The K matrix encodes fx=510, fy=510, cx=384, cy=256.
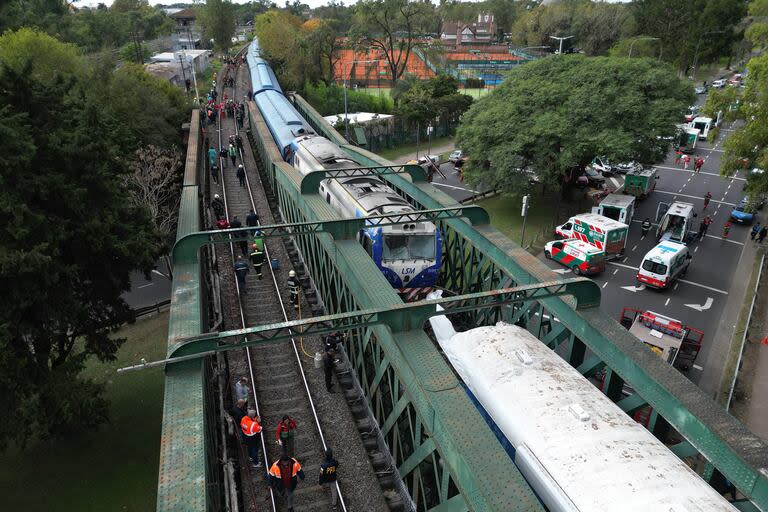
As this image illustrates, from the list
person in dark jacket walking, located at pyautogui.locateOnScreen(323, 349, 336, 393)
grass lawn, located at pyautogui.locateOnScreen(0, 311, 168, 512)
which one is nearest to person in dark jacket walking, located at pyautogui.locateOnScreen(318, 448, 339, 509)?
person in dark jacket walking, located at pyautogui.locateOnScreen(323, 349, 336, 393)

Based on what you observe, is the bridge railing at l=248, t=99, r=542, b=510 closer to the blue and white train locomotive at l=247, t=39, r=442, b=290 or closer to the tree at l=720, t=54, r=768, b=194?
the blue and white train locomotive at l=247, t=39, r=442, b=290

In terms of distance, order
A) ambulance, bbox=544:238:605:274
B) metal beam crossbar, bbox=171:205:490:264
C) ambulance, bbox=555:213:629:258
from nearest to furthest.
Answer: metal beam crossbar, bbox=171:205:490:264
ambulance, bbox=544:238:605:274
ambulance, bbox=555:213:629:258

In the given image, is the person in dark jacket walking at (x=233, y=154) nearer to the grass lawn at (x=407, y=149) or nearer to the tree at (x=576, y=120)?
the tree at (x=576, y=120)

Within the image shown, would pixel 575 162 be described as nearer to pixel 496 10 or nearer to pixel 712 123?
pixel 712 123

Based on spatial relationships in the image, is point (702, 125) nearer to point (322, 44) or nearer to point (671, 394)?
point (322, 44)

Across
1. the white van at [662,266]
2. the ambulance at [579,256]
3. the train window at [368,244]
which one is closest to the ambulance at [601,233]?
the ambulance at [579,256]

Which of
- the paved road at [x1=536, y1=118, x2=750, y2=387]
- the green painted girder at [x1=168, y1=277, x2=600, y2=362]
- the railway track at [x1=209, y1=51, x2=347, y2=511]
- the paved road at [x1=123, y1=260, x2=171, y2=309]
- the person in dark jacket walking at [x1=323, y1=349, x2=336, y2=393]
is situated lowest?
the paved road at [x1=123, y1=260, x2=171, y2=309]

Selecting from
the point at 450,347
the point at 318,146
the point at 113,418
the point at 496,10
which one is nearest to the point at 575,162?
the point at 318,146

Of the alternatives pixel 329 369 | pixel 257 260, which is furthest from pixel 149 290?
pixel 329 369
